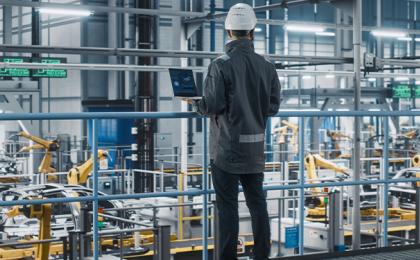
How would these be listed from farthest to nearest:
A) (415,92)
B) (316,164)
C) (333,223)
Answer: (415,92)
(316,164)
(333,223)

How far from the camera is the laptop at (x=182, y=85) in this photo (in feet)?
8.83

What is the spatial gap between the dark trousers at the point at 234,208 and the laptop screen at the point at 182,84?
0.43m

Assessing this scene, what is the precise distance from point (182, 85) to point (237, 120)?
0.42 m

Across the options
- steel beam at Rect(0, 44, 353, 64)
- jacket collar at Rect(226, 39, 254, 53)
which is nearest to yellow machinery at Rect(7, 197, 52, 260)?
steel beam at Rect(0, 44, 353, 64)

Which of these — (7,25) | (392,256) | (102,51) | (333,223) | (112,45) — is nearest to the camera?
(392,256)

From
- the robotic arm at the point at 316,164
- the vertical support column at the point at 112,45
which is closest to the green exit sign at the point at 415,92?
the robotic arm at the point at 316,164

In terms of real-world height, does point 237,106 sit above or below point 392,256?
above

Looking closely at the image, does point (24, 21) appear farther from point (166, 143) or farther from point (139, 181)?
point (139, 181)

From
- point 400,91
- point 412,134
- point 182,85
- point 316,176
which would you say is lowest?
point 316,176

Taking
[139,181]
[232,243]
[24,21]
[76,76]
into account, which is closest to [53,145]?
[139,181]

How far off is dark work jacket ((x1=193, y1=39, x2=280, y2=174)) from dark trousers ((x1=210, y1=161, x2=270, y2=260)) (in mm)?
85

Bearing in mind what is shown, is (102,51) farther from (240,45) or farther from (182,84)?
(240,45)

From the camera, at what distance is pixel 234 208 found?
2.60 m

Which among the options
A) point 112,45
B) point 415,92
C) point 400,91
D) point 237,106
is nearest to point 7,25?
point 112,45
